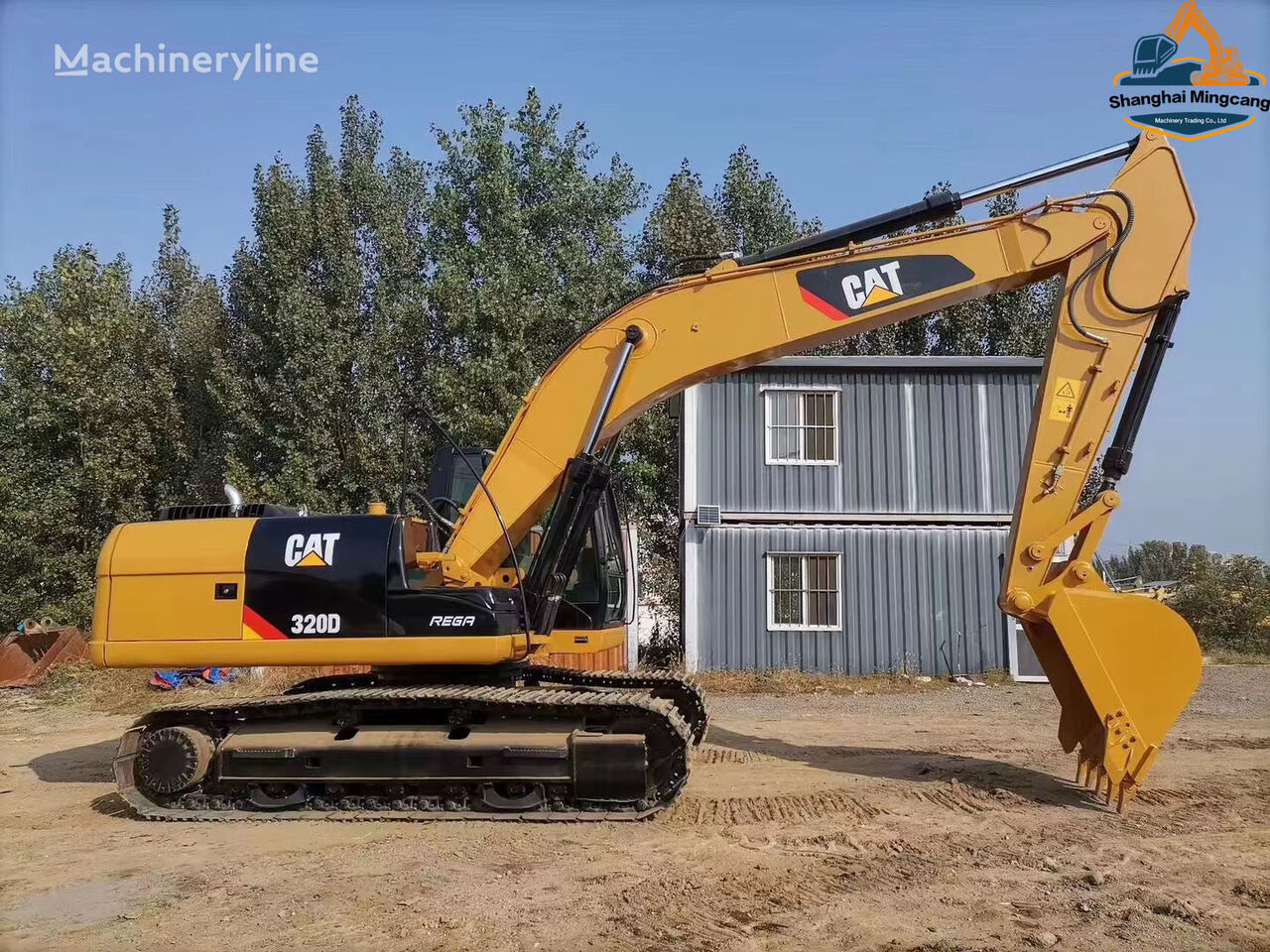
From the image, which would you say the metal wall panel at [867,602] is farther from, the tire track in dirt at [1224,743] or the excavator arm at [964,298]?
the excavator arm at [964,298]

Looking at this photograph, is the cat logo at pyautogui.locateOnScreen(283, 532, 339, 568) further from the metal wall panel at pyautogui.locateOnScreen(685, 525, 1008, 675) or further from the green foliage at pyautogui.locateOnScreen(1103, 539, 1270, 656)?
the green foliage at pyautogui.locateOnScreen(1103, 539, 1270, 656)

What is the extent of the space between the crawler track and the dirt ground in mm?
165

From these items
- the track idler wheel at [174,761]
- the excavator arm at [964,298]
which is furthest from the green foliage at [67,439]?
the excavator arm at [964,298]

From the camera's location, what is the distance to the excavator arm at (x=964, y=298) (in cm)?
703

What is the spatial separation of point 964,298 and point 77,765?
941 cm

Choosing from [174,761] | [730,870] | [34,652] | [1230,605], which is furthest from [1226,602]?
[34,652]

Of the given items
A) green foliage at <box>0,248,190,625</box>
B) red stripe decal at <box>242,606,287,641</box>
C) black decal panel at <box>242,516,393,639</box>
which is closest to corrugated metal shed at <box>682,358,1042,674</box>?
black decal panel at <box>242,516,393,639</box>

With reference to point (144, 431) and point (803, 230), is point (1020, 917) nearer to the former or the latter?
point (144, 431)

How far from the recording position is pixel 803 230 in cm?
2942

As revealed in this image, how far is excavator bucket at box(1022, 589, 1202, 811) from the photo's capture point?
257 inches

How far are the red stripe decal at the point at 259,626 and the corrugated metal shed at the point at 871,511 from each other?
375 inches

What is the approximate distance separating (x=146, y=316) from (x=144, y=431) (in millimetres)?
3294

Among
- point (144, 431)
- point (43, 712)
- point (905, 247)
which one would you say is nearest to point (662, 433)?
point (144, 431)

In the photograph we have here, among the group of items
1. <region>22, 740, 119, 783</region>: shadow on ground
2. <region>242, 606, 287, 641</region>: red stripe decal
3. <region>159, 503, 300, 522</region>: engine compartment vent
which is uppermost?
<region>159, 503, 300, 522</region>: engine compartment vent
